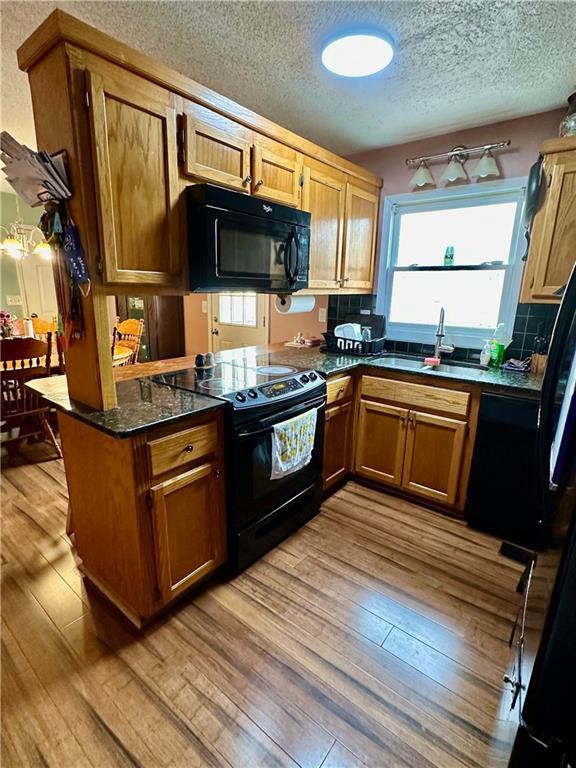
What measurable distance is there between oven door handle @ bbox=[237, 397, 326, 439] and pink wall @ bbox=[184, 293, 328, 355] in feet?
4.34

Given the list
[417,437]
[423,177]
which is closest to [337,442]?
[417,437]

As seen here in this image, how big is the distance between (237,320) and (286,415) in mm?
2527

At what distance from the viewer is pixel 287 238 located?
2.12 meters

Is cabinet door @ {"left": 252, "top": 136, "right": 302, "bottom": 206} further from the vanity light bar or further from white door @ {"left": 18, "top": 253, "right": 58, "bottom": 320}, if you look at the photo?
white door @ {"left": 18, "top": 253, "right": 58, "bottom": 320}

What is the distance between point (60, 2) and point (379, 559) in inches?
117

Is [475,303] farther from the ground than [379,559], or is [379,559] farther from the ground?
[475,303]

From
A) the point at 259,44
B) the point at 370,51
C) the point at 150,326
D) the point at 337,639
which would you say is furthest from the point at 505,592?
the point at 150,326

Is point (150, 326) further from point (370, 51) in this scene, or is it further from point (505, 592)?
point (505, 592)

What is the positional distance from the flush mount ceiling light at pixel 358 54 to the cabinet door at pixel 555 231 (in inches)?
45.4

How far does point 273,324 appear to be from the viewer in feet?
12.6

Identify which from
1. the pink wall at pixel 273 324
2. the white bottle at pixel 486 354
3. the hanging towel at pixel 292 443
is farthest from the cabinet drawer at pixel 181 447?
the white bottle at pixel 486 354

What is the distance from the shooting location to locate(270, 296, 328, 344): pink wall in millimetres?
3477

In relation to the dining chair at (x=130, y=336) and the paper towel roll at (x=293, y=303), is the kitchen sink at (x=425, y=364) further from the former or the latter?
the dining chair at (x=130, y=336)

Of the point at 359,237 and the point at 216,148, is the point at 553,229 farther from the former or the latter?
the point at 216,148
